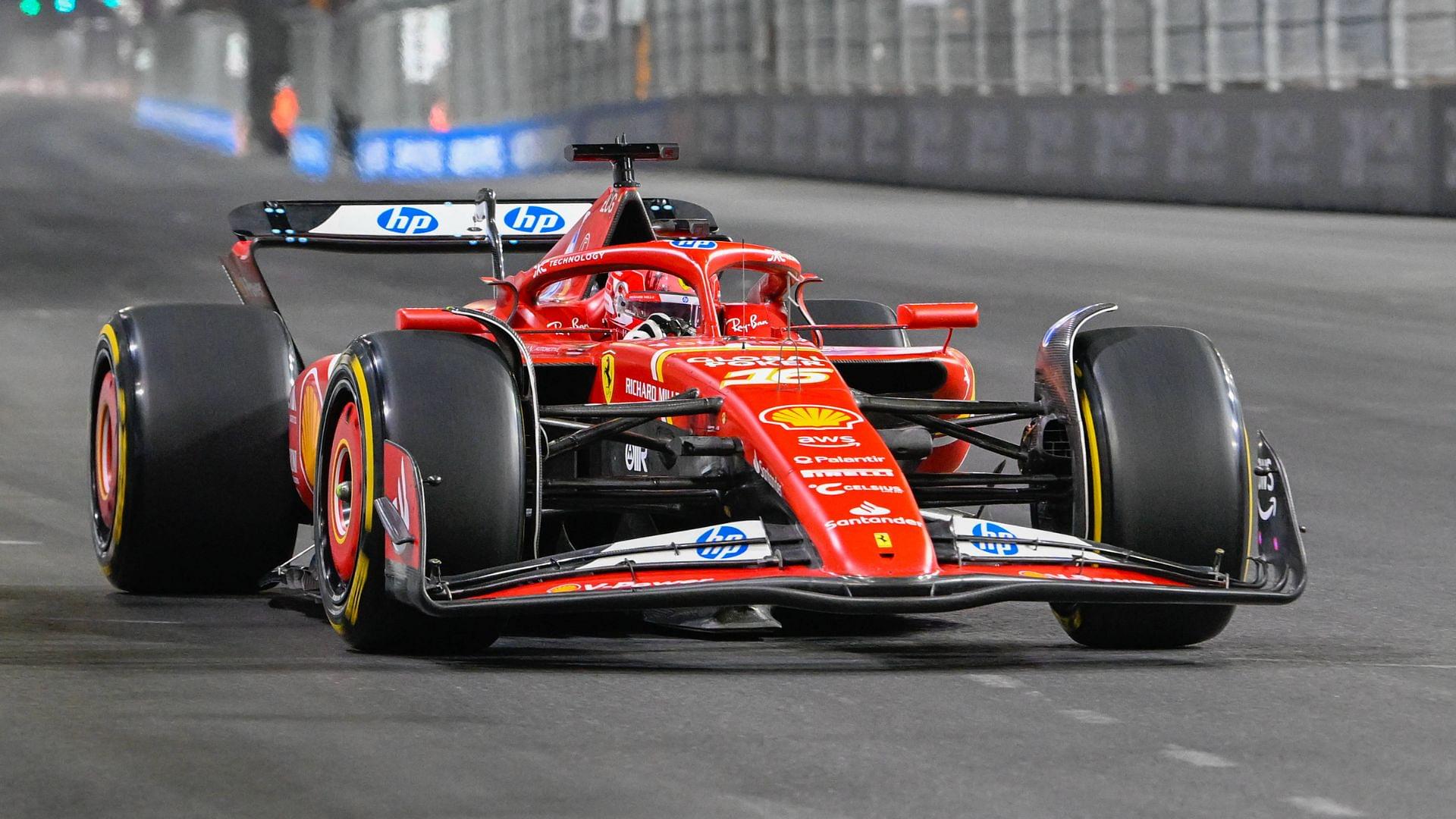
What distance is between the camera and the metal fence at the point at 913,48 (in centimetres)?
2925

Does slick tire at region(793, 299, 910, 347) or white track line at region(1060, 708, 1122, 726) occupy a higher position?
slick tire at region(793, 299, 910, 347)

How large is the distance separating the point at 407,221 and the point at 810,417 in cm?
352

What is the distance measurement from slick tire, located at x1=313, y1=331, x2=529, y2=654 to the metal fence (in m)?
22.1

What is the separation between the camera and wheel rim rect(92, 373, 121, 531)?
28.1 feet

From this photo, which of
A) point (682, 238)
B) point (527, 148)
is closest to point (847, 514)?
point (682, 238)

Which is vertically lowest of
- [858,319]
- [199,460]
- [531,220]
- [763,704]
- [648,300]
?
[763,704]

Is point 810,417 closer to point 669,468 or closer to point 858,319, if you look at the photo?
point 669,468

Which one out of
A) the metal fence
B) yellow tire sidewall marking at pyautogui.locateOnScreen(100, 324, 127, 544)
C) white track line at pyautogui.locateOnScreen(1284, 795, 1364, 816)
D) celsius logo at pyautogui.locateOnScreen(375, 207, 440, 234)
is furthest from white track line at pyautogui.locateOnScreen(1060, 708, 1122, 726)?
the metal fence

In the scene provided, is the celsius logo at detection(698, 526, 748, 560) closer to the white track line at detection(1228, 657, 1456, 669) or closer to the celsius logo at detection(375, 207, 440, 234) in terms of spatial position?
the white track line at detection(1228, 657, 1456, 669)

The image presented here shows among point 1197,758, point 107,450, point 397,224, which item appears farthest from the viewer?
point 397,224

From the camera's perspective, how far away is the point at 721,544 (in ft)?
21.6

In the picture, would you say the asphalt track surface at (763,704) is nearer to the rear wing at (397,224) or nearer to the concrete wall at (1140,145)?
the rear wing at (397,224)

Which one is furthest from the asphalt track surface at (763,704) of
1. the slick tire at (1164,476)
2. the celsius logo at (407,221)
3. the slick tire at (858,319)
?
the slick tire at (858,319)

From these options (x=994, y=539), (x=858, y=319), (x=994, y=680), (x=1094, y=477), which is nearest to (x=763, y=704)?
(x=994, y=680)
